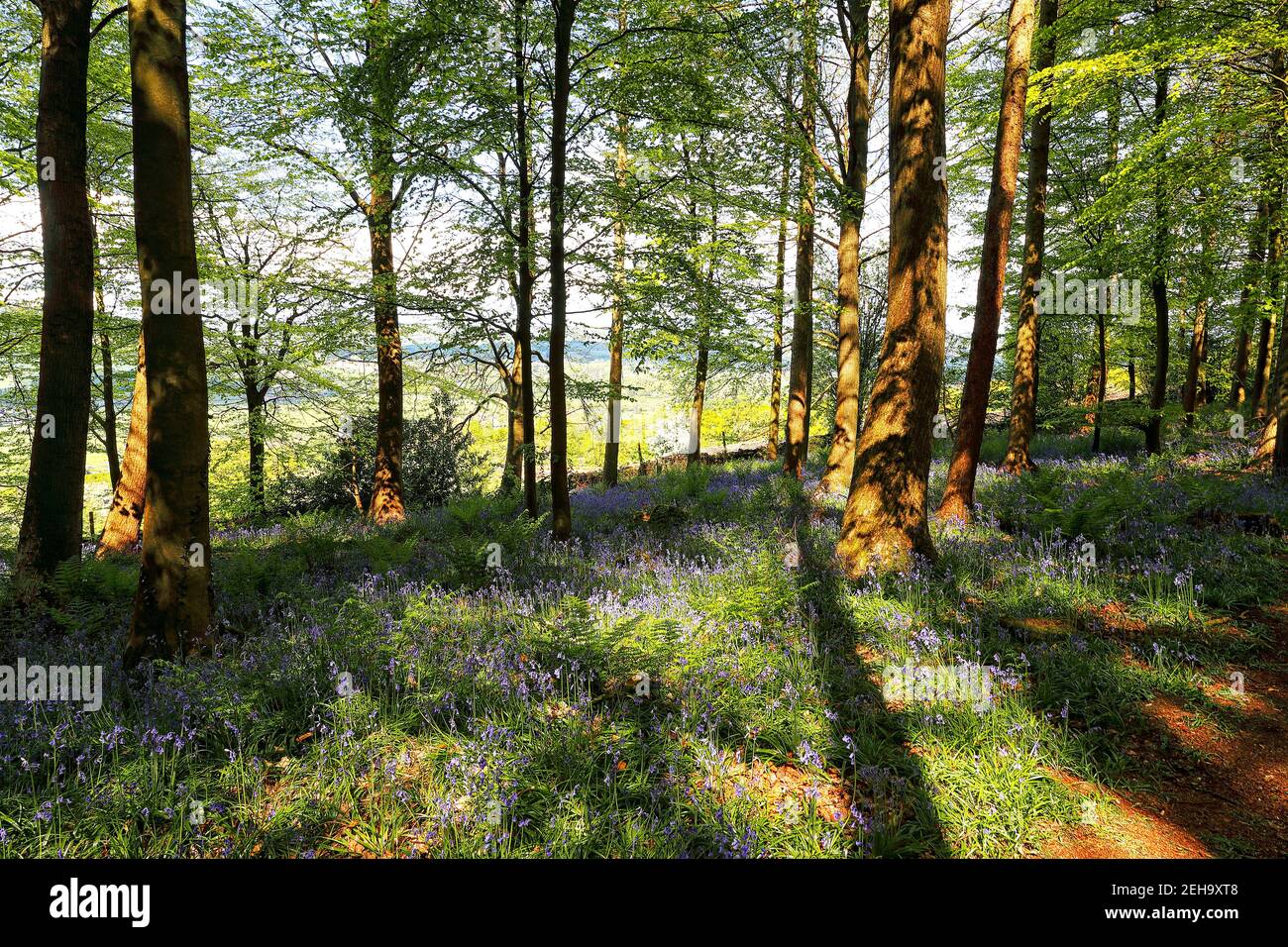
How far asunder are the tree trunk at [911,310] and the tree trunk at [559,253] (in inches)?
155

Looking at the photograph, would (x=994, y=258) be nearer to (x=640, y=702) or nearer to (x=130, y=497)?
(x=640, y=702)

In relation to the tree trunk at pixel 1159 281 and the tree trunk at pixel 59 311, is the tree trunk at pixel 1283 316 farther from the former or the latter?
the tree trunk at pixel 59 311

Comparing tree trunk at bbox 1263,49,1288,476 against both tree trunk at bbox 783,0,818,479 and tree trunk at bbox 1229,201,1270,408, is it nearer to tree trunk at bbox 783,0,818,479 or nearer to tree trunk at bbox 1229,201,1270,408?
tree trunk at bbox 1229,201,1270,408

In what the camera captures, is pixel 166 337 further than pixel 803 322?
No

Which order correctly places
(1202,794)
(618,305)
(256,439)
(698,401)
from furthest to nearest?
(698,401)
(256,439)
(618,305)
(1202,794)

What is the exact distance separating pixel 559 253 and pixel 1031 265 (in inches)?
340

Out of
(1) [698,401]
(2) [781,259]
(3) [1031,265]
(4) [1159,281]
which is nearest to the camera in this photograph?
(3) [1031,265]

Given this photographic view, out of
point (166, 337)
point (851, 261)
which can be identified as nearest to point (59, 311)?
point (166, 337)

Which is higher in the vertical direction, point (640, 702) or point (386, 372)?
point (386, 372)

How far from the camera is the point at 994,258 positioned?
7840 mm

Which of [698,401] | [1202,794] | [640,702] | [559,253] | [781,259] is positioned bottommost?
[1202,794]

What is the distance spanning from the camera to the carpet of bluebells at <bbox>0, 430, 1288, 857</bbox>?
2.61 m

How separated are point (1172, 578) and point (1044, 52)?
11.0 metres
